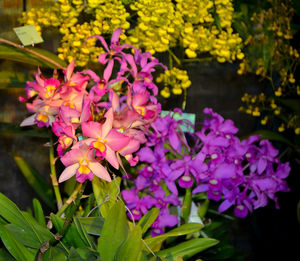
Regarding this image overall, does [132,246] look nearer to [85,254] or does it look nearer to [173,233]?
[85,254]

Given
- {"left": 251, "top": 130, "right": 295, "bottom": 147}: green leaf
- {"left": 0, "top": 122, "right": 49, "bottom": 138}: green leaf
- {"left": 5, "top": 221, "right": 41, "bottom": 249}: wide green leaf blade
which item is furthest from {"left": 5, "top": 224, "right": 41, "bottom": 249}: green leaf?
{"left": 251, "top": 130, "right": 295, "bottom": 147}: green leaf

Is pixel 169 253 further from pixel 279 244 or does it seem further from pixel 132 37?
pixel 279 244

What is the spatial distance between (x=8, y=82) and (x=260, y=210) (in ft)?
3.26

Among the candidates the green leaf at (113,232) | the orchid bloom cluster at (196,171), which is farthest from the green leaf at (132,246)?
the orchid bloom cluster at (196,171)

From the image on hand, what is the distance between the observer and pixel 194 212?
1.05 m

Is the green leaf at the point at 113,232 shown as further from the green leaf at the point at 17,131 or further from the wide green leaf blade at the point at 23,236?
the green leaf at the point at 17,131

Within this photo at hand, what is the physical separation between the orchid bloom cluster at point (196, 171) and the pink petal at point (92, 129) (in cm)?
33

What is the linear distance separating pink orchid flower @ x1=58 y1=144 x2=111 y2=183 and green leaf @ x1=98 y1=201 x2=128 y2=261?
0.18 ft

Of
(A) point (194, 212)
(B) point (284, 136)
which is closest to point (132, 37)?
(A) point (194, 212)

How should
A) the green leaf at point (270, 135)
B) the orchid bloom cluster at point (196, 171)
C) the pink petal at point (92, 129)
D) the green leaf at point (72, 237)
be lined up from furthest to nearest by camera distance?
the green leaf at point (270, 135)
the orchid bloom cluster at point (196, 171)
the green leaf at point (72, 237)
the pink petal at point (92, 129)

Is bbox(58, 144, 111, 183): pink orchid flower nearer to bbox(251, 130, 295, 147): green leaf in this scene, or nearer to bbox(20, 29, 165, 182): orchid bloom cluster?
bbox(20, 29, 165, 182): orchid bloom cluster

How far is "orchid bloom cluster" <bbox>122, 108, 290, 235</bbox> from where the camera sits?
0.92 m

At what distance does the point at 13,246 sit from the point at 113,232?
6.0 inches

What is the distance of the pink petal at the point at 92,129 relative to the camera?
1.94 ft
